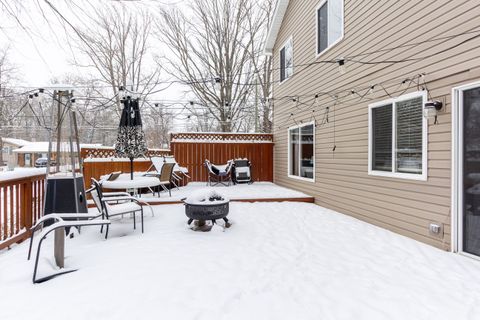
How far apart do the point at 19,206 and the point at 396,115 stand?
5.19 metres

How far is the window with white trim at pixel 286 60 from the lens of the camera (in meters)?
7.93

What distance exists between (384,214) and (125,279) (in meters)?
3.62

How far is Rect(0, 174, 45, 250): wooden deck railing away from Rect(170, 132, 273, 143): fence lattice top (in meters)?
5.17

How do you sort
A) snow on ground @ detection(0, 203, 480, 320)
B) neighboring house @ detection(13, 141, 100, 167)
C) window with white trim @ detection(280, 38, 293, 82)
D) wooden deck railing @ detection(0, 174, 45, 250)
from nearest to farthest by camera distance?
snow on ground @ detection(0, 203, 480, 320)
wooden deck railing @ detection(0, 174, 45, 250)
window with white trim @ detection(280, 38, 293, 82)
neighboring house @ detection(13, 141, 100, 167)

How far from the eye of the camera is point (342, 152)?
5375 millimetres

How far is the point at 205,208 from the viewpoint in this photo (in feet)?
13.1

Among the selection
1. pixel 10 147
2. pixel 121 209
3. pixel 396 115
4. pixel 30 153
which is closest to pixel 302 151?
pixel 396 115

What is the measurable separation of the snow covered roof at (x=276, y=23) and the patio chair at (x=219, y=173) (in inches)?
158

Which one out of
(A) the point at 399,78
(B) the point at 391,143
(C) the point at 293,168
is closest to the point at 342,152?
(B) the point at 391,143

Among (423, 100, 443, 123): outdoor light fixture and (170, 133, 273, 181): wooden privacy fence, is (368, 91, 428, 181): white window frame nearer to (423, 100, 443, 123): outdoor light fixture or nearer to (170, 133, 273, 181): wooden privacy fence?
(423, 100, 443, 123): outdoor light fixture

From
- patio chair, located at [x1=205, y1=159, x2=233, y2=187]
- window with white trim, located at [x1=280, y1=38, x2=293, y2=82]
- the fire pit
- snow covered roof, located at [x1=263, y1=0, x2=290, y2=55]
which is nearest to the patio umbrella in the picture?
the fire pit

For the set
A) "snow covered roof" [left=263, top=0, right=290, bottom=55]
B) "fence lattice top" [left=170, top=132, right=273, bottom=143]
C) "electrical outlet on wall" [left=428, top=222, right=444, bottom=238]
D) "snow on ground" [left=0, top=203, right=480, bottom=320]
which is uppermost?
"snow covered roof" [left=263, top=0, right=290, bottom=55]

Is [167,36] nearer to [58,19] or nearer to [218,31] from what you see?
[218,31]

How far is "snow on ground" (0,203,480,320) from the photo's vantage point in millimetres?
2055
